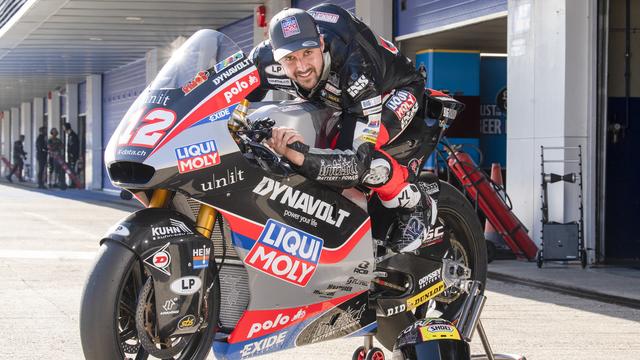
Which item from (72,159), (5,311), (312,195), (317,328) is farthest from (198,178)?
(72,159)

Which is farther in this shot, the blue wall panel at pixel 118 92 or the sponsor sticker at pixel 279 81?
the blue wall panel at pixel 118 92

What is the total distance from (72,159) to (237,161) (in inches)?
1286

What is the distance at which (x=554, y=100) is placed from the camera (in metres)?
11.1

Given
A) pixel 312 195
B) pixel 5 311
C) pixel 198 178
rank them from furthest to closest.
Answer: pixel 5 311
pixel 312 195
pixel 198 178

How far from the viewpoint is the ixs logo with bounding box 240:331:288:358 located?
13.7 ft

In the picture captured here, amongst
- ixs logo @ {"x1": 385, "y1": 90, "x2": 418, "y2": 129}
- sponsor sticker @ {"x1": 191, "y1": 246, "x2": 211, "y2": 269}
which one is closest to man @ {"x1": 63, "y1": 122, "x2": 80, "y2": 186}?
ixs logo @ {"x1": 385, "y1": 90, "x2": 418, "y2": 129}

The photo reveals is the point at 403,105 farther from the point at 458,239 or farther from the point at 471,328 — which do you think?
the point at 471,328

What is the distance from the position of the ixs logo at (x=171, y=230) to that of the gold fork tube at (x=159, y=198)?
0.49 ft

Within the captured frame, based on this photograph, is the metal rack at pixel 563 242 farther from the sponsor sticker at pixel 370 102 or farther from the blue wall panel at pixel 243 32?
the blue wall panel at pixel 243 32

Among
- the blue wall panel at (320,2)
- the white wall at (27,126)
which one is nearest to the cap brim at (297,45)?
the blue wall panel at (320,2)

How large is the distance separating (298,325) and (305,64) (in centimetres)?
110

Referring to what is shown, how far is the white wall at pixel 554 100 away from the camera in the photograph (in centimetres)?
1092

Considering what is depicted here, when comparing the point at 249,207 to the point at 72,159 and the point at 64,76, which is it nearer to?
the point at 72,159

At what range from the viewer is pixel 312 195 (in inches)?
174
